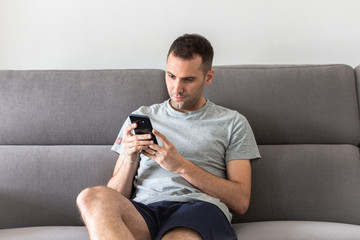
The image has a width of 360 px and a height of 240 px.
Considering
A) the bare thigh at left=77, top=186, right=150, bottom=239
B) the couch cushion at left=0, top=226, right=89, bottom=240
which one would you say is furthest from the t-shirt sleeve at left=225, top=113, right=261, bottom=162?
the couch cushion at left=0, top=226, right=89, bottom=240

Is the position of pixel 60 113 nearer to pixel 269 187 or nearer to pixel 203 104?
pixel 203 104

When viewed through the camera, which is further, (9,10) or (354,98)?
(9,10)

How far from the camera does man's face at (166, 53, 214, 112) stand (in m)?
1.62

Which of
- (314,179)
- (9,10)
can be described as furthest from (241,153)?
(9,10)

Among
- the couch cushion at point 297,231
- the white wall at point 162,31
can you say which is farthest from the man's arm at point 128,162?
the white wall at point 162,31

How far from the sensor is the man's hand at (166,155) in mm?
1484

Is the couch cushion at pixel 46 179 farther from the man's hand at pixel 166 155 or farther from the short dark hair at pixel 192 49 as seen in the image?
the short dark hair at pixel 192 49

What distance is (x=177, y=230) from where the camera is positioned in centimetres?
128

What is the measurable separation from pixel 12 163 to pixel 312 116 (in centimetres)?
148

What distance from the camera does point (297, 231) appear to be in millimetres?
1553

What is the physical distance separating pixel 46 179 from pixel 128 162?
1.63 ft

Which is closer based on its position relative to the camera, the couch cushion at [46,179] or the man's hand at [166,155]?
the man's hand at [166,155]

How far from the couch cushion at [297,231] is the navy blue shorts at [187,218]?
18 centimetres

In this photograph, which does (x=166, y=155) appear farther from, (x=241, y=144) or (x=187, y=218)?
(x=241, y=144)
